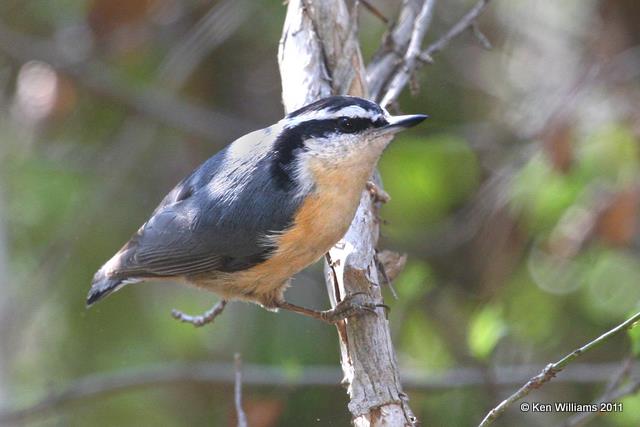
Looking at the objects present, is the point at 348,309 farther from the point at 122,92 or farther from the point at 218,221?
the point at 122,92

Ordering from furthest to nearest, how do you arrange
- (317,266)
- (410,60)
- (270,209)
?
(317,266)
(410,60)
(270,209)

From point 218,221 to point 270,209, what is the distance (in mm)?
188

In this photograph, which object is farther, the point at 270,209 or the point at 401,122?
the point at 270,209

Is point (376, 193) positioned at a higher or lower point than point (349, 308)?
higher

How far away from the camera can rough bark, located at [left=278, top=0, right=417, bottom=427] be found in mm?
2469

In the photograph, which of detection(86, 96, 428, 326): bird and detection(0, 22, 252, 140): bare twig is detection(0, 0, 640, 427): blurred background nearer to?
detection(0, 22, 252, 140): bare twig

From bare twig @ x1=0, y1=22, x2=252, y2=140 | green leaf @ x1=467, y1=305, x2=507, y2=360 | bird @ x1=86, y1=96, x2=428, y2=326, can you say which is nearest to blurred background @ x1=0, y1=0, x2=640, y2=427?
bare twig @ x1=0, y1=22, x2=252, y2=140

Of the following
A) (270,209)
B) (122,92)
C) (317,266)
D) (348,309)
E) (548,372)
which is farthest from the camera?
(317,266)

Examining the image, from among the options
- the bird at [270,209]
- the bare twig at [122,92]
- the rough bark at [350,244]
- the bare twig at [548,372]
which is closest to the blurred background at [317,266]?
the bare twig at [122,92]

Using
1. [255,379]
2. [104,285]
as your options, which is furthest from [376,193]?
[255,379]

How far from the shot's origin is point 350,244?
286cm

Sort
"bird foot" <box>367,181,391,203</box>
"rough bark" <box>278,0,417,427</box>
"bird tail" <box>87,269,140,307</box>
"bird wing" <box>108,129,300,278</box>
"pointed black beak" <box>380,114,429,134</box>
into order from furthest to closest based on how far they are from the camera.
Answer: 1. "bird tail" <box>87,269,140,307</box>
2. "bird foot" <box>367,181,391,203</box>
3. "bird wing" <box>108,129,300,278</box>
4. "pointed black beak" <box>380,114,429,134</box>
5. "rough bark" <box>278,0,417,427</box>

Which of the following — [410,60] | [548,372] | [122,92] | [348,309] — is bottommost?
[548,372]

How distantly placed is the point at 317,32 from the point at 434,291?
207 cm
